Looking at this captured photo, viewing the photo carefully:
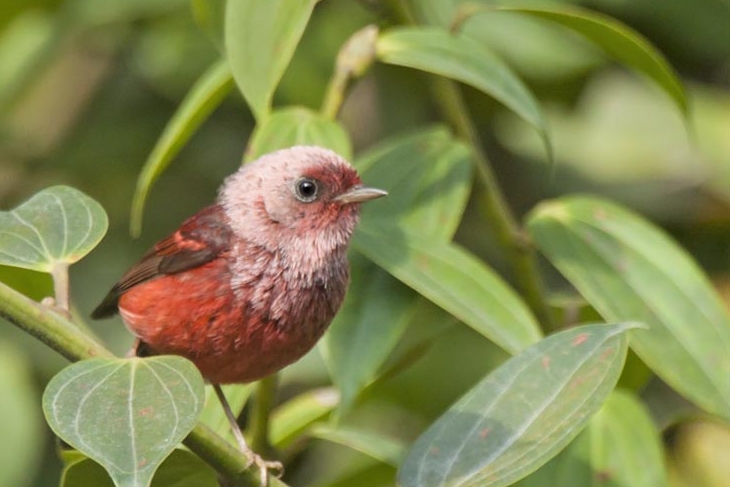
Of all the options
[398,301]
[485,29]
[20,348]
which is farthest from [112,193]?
[398,301]

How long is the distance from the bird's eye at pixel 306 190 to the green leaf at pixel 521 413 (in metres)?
0.99

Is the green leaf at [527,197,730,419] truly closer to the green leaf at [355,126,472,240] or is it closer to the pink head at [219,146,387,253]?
the green leaf at [355,126,472,240]

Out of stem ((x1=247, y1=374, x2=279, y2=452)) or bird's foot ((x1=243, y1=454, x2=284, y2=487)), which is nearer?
bird's foot ((x1=243, y1=454, x2=284, y2=487))

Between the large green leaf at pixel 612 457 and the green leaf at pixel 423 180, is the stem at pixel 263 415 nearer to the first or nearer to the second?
the green leaf at pixel 423 180

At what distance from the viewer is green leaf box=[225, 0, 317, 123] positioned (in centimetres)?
268

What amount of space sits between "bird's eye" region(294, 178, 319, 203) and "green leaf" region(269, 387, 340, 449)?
0.51 meters

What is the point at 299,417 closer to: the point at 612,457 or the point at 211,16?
the point at 612,457

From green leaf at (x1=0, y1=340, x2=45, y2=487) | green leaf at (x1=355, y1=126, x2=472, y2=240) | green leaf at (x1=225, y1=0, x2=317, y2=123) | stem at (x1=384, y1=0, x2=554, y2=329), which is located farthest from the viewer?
green leaf at (x1=0, y1=340, x2=45, y2=487)

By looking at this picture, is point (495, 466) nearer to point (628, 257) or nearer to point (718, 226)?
point (628, 257)

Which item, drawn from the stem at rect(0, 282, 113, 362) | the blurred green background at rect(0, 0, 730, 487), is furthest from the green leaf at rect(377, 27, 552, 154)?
the blurred green background at rect(0, 0, 730, 487)

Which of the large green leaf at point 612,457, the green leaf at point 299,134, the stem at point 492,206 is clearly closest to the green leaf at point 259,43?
the green leaf at point 299,134

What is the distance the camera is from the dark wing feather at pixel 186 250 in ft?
10.0

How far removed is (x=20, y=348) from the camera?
482cm

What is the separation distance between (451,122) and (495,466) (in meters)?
1.17
